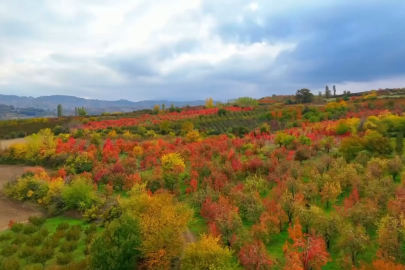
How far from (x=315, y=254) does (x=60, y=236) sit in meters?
21.3

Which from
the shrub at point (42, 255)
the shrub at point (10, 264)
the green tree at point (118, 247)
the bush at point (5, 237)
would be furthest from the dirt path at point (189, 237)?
the bush at point (5, 237)

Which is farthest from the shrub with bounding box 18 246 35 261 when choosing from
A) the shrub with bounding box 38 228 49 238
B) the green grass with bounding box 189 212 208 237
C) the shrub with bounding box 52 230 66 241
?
the green grass with bounding box 189 212 208 237

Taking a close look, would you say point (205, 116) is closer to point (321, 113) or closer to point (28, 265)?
point (321, 113)

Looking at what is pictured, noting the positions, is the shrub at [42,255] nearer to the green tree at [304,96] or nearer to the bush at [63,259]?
the bush at [63,259]

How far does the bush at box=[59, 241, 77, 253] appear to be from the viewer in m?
24.5

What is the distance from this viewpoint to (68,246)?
81.3 feet

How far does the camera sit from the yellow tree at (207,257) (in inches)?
713

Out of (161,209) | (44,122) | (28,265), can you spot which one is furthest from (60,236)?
(44,122)

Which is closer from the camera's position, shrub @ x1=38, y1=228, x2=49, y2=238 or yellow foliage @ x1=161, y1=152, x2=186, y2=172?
shrub @ x1=38, y1=228, x2=49, y2=238

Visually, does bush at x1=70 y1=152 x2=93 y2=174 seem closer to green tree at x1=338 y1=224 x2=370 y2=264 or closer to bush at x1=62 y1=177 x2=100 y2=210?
bush at x1=62 y1=177 x2=100 y2=210

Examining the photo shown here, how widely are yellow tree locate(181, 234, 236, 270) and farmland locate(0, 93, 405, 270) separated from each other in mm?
61

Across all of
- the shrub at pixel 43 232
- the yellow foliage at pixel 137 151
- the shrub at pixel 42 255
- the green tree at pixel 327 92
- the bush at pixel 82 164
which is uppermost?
the green tree at pixel 327 92

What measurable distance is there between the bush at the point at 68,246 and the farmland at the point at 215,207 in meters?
0.11

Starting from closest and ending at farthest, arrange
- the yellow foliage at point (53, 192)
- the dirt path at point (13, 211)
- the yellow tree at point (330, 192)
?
1. the yellow tree at point (330, 192)
2. the dirt path at point (13, 211)
3. the yellow foliage at point (53, 192)
